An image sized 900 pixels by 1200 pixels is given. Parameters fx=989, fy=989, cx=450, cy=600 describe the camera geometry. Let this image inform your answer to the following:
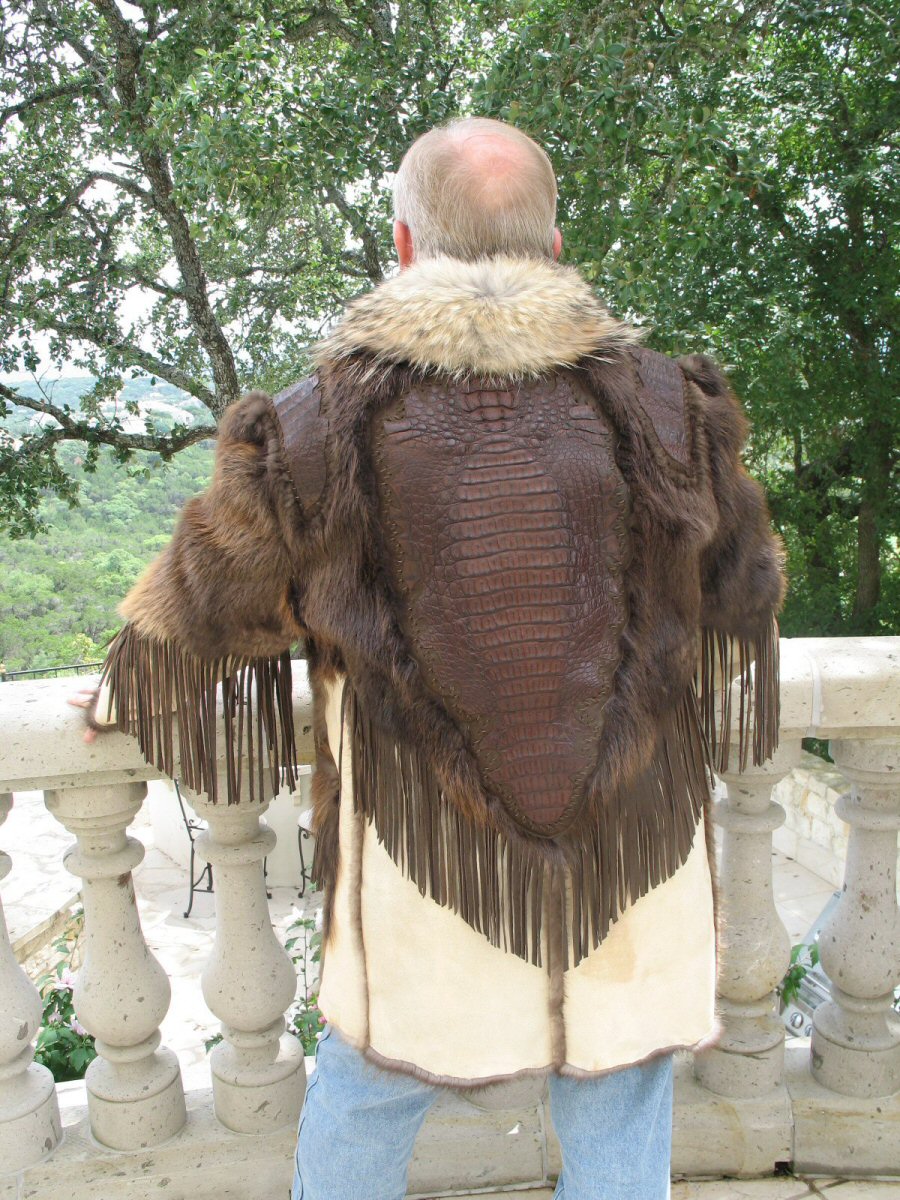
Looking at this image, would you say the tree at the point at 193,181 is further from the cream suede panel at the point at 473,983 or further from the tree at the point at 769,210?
the cream suede panel at the point at 473,983

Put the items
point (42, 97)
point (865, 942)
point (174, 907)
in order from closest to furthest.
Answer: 1. point (865, 942)
2. point (174, 907)
3. point (42, 97)

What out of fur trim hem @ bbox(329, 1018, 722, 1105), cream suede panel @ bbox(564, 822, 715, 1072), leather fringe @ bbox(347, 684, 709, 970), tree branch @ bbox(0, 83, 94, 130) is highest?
tree branch @ bbox(0, 83, 94, 130)

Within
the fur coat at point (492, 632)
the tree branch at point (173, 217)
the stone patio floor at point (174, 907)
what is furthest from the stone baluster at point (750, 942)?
the tree branch at point (173, 217)

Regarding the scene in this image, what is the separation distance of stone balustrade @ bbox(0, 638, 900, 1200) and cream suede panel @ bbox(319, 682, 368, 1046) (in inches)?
16.8

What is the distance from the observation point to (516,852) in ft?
3.93

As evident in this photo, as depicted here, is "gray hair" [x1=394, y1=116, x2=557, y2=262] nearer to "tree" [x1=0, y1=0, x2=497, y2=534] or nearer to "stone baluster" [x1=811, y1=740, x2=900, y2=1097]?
"stone baluster" [x1=811, y1=740, x2=900, y2=1097]

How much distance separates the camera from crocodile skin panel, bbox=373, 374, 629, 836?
1112 millimetres

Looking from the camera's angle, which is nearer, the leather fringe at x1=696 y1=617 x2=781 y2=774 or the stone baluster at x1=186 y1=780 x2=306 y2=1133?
the leather fringe at x1=696 y1=617 x2=781 y2=774

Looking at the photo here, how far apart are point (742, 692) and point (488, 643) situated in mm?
607

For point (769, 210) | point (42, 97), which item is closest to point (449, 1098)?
point (769, 210)

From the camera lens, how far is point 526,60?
191 inches

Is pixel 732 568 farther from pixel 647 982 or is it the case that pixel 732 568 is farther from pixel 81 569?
pixel 81 569

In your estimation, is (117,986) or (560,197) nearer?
(117,986)

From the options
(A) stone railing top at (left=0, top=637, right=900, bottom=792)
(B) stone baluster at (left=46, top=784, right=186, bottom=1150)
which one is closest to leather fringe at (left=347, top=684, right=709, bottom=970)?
(A) stone railing top at (left=0, top=637, right=900, bottom=792)
